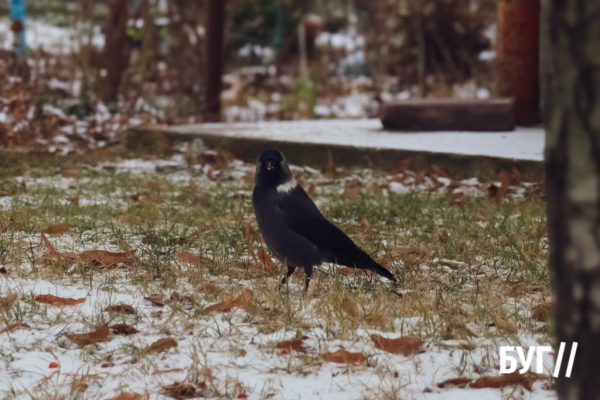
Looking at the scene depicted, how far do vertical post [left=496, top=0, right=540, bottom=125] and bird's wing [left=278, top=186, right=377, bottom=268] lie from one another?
4.70m

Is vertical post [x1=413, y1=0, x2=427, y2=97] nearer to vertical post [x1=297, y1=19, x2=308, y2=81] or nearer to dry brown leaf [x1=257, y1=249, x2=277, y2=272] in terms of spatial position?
vertical post [x1=297, y1=19, x2=308, y2=81]

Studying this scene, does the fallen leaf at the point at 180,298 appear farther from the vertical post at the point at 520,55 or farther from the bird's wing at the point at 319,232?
the vertical post at the point at 520,55

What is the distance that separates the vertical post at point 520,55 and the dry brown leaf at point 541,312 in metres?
4.84

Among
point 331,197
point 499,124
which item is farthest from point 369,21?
point 331,197

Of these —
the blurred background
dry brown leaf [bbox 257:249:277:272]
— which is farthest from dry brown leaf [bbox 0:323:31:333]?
the blurred background

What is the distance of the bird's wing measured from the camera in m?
3.31

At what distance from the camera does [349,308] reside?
3002 millimetres

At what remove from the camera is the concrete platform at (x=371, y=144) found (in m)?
6.20

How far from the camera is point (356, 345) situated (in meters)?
2.77

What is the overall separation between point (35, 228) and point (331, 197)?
2.02m

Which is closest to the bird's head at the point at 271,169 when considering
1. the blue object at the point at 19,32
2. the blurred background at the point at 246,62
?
the blurred background at the point at 246,62

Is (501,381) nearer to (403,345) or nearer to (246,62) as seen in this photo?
(403,345)

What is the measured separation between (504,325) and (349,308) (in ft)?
1.62

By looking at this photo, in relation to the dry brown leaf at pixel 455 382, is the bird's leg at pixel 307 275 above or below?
above
